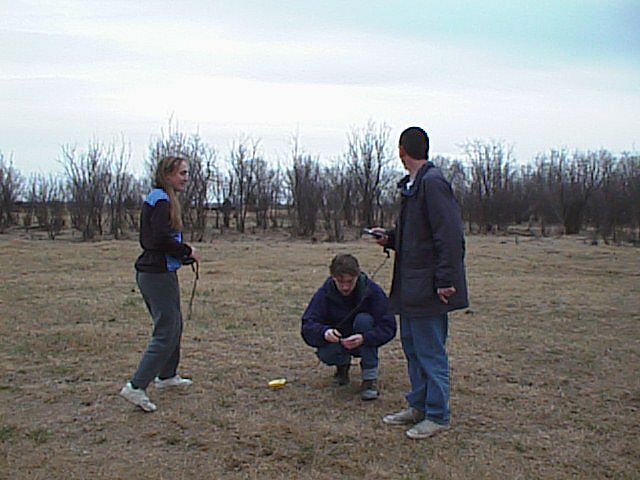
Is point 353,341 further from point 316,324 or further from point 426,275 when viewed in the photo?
point 426,275

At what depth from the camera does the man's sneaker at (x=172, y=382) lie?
4786 millimetres

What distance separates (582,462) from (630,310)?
5.05 metres

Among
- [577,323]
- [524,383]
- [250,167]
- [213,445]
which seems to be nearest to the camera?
[213,445]

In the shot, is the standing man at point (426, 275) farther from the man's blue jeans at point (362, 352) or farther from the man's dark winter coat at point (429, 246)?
the man's blue jeans at point (362, 352)

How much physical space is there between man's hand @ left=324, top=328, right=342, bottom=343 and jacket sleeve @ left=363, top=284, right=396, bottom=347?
172 mm

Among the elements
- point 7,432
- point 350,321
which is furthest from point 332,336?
point 7,432

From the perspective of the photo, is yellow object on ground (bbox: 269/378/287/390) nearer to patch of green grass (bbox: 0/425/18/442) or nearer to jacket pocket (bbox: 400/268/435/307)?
jacket pocket (bbox: 400/268/435/307)

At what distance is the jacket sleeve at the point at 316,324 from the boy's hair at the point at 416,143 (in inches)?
50.5

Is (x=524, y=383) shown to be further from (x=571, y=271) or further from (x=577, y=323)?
(x=571, y=271)

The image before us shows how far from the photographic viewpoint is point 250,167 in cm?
2697

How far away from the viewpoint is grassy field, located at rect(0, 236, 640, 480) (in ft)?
11.5

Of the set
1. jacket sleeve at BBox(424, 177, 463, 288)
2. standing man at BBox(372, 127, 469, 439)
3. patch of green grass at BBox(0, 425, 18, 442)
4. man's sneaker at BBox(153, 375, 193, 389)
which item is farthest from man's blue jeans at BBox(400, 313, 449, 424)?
patch of green grass at BBox(0, 425, 18, 442)

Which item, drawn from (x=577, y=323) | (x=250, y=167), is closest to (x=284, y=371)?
(x=577, y=323)

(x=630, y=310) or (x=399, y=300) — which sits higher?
→ (x=399, y=300)
